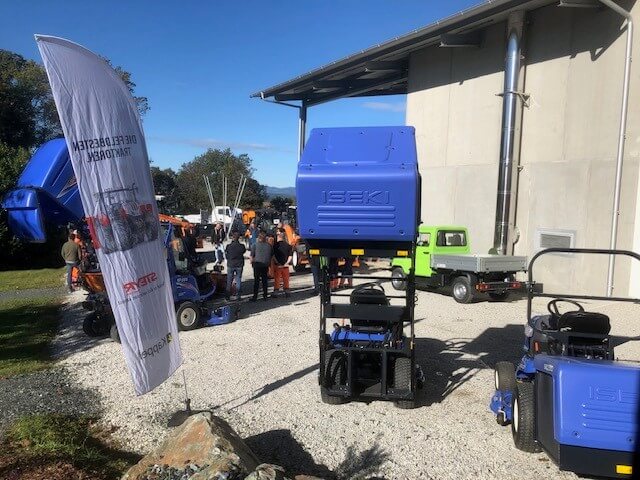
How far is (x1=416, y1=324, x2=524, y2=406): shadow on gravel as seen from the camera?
6.15 metres

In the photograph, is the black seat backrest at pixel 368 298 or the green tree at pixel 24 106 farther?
the green tree at pixel 24 106

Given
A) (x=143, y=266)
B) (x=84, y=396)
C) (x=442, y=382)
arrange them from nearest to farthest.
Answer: (x=143, y=266) < (x=84, y=396) < (x=442, y=382)

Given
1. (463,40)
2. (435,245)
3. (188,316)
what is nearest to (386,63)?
(463,40)

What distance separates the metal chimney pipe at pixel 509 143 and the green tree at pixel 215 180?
3944 cm

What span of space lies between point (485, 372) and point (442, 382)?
824 mm

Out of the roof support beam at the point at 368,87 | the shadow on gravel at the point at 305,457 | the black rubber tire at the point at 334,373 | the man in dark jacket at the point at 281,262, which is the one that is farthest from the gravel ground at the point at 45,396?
the roof support beam at the point at 368,87

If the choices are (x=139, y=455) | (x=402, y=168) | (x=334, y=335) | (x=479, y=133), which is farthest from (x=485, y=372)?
(x=479, y=133)

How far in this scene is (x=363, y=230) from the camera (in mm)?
4879

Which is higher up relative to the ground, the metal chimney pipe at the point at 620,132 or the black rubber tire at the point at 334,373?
the metal chimney pipe at the point at 620,132

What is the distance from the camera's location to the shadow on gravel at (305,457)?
4.19m

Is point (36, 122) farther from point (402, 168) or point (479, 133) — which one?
point (402, 168)

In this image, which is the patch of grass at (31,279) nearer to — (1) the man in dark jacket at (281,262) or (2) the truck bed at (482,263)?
(1) the man in dark jacket at (281,262)

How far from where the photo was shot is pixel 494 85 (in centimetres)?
1465

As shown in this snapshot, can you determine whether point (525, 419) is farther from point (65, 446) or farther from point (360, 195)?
point (65, 446)
